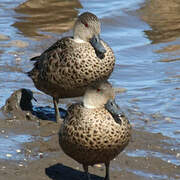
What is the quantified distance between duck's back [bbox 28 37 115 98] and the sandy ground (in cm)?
57

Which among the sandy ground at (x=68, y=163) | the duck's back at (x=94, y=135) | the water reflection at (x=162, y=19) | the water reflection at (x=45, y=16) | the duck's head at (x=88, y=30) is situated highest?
the duck's head at (x=88, y=30)

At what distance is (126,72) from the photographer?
971 cm

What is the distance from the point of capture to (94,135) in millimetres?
5383

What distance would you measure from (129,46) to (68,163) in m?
5.07

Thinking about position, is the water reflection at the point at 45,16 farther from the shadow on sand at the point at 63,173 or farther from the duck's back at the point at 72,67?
the shadow on sand at the point at 63,173

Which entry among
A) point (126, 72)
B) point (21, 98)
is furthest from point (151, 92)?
Answer: point (21, 98)

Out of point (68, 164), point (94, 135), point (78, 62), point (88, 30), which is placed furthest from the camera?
point (88, 30)

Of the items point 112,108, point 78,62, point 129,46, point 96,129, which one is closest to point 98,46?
point 78,62

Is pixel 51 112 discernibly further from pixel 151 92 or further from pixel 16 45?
pixel 16 45

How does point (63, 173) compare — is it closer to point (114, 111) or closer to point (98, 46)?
point (114, 111)

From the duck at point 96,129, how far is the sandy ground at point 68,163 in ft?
1.27

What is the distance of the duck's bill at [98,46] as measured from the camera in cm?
692

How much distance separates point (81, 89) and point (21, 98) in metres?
1.05

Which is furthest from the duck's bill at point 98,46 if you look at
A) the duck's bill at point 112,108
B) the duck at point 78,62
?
the duck's bill at point 112,108
